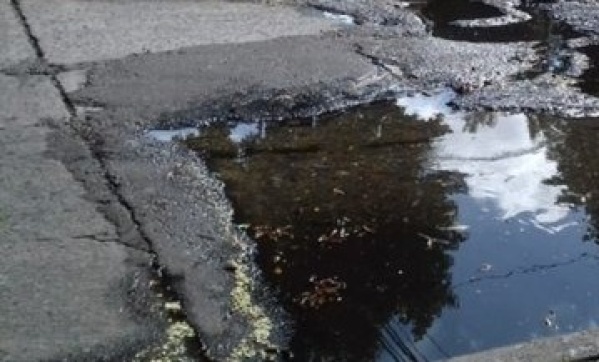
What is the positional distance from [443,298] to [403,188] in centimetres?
101

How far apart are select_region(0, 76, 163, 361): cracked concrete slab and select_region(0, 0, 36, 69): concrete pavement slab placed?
1307 millimetres

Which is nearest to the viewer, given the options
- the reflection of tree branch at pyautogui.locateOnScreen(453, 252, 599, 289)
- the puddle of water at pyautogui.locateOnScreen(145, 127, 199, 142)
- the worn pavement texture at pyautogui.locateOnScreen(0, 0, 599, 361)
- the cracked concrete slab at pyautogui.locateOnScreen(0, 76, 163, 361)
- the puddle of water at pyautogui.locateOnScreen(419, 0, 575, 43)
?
the cracked concrete slab at pyautogui.locateOnScreen(0, 76, 163, 361)

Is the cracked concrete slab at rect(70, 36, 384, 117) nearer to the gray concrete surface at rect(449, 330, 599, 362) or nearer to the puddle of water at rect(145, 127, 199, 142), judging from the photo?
the puddle of water at rect(145, 127, 199, 142)

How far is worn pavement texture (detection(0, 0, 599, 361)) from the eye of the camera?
12.2 ft

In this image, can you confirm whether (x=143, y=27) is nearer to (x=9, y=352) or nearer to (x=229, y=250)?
(x=229, y=250)

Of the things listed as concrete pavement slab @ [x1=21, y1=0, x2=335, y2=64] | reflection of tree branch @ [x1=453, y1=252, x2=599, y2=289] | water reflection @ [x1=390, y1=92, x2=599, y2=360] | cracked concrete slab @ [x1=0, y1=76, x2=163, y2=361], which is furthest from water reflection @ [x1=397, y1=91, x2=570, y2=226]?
cracked concrete slab @ [x1=0, y1=76, x2=163, y2=361]

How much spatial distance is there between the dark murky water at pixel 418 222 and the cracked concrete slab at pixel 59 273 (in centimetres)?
68

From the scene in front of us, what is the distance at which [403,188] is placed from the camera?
4918mm

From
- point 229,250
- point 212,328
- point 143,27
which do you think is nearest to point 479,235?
point 229,250


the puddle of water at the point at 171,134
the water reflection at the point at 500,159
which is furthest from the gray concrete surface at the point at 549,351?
the puddle of water at the point at 171,134

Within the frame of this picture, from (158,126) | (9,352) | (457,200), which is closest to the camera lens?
(9,352)

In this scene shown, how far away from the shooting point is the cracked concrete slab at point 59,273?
356 cm

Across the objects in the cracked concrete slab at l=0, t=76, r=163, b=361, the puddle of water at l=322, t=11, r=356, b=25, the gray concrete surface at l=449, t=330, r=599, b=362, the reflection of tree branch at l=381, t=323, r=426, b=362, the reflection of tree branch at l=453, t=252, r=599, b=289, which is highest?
the puddle of water at l=322, t=11, r=356, b=25

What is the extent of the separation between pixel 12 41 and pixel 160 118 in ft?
5.84
